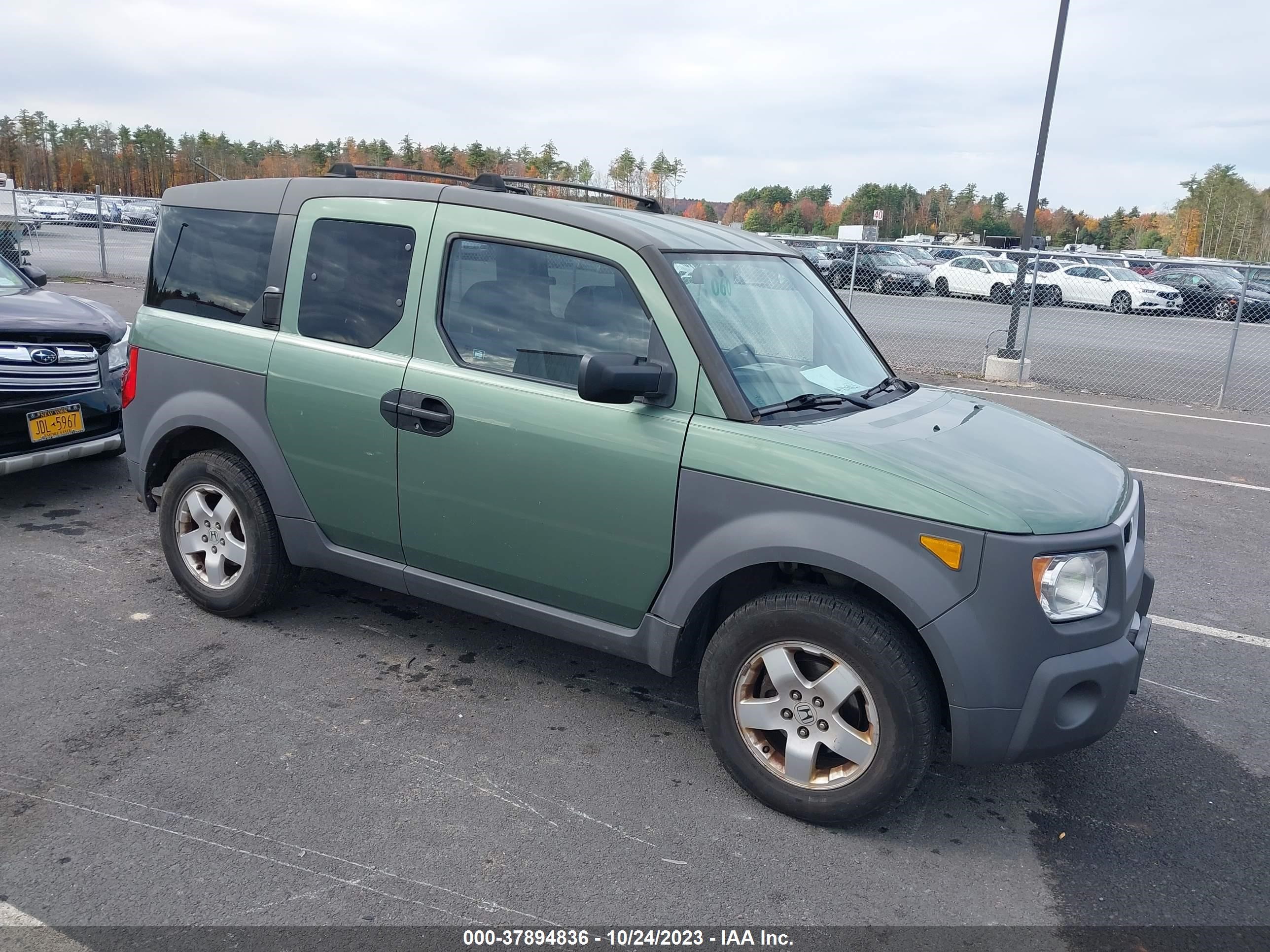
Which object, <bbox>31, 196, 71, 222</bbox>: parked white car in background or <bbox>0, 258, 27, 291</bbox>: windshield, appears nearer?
<bbox>0, 258, 27, 291</bbox>: windshield

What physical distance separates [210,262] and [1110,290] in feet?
84.0

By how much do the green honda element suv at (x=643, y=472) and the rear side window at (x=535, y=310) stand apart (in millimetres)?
11

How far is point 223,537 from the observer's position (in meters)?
4.47

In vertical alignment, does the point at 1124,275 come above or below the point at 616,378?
above

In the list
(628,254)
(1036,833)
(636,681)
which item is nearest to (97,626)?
(636,681)

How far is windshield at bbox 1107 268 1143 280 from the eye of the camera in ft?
84.7

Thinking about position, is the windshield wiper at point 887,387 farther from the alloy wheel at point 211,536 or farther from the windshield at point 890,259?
the windshield at point 890,259

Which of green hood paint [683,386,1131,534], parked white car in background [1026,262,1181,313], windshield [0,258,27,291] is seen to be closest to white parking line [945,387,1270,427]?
green hood paint [683,386,1131,534]

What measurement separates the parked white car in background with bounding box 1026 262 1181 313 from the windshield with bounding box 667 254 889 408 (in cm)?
2099

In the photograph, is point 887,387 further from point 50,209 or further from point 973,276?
point 50,209

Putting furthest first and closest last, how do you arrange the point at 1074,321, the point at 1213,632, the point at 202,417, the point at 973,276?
the point at 973,276 → the point at 1074,321 → the point at 1213,632 → the point at 202,417

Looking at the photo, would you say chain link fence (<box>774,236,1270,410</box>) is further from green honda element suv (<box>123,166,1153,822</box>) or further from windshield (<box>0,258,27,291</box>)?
windshield (<box>0,258,27,291</box>)

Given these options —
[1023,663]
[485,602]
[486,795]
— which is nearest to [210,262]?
[485,602]

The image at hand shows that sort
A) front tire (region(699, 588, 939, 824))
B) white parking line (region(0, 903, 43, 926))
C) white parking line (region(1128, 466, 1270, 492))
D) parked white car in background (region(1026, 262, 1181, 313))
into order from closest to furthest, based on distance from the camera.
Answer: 1. white parking line (region(0, 903, 43, 926))
2. front tire (region(699, 588, 939, 824))
3. white parking line (region(1128, 466, 1270, 492))
4. parked white car in background (region(1026, 262, 1181, 313))
